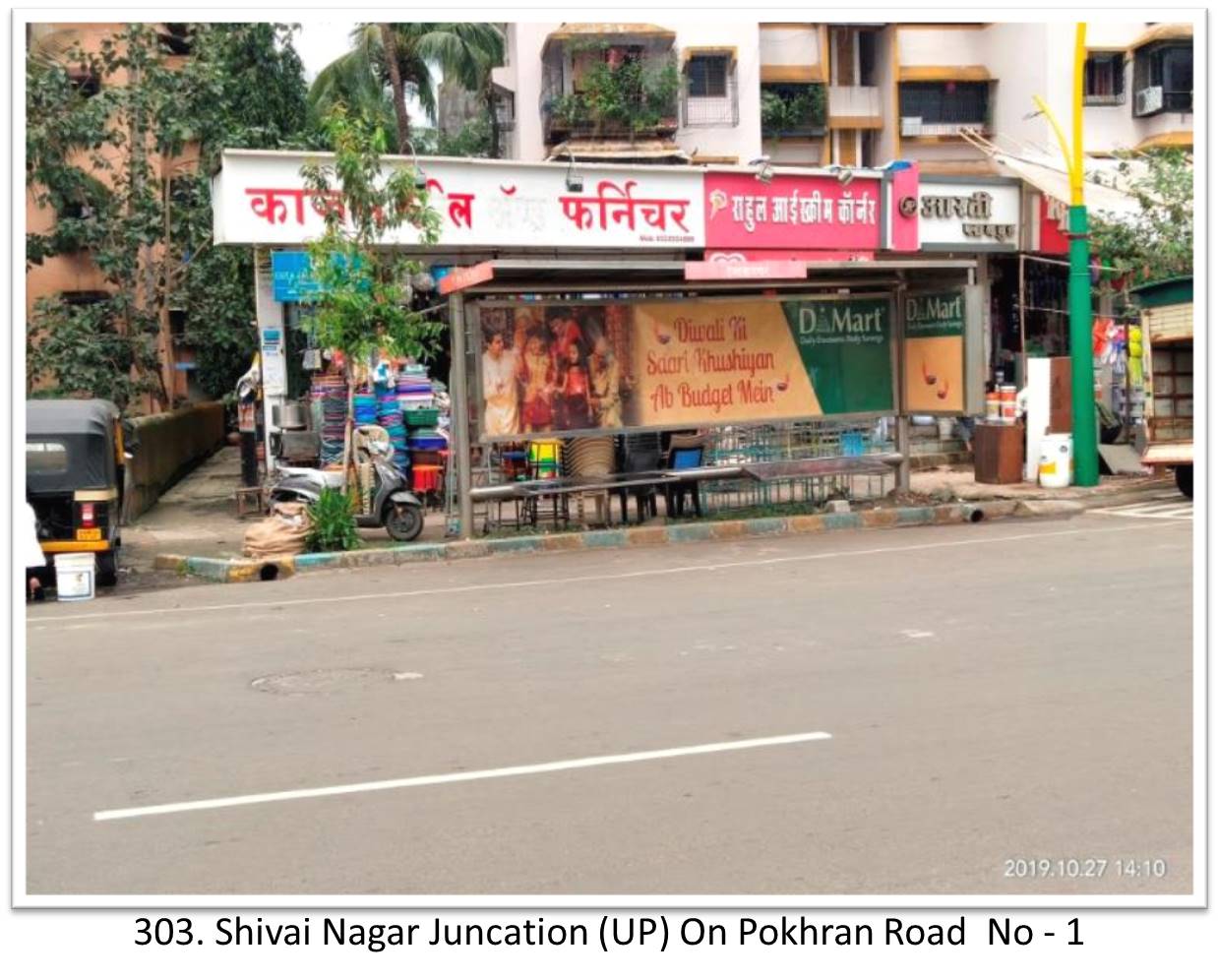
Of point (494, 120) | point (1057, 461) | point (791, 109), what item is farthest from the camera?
point (494, 120)

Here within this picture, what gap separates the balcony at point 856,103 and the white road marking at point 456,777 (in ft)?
102

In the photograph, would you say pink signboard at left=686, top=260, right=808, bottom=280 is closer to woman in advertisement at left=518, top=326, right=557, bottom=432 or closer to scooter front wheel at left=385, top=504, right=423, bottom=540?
woman in advertisement at left=518, top=326, right=557, bottom=432

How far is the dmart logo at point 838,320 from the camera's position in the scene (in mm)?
17203

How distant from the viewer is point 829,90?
35.1 metres

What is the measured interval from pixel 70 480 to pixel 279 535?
218cm

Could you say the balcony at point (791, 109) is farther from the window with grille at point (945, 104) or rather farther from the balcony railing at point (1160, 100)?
the balcony railing at point (1160, 100)

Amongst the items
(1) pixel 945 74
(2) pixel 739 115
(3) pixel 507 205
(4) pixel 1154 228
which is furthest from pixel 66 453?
(1) pixel 945 74

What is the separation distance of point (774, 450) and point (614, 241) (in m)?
5.04

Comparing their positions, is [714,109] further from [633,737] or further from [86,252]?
[633,737]

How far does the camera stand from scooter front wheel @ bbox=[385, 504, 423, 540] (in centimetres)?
1522

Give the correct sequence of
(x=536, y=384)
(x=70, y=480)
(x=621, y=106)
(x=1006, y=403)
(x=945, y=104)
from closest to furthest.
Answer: (x=70, y=480) → (x=536, y=384) → (x=1006, y=403) → (x=621, y=106) → (x=945, y=104)

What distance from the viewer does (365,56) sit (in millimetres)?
32969

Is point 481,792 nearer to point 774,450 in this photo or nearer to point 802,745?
point 802,745

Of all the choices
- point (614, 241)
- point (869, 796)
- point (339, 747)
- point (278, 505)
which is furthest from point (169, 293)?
point (869, 796)
